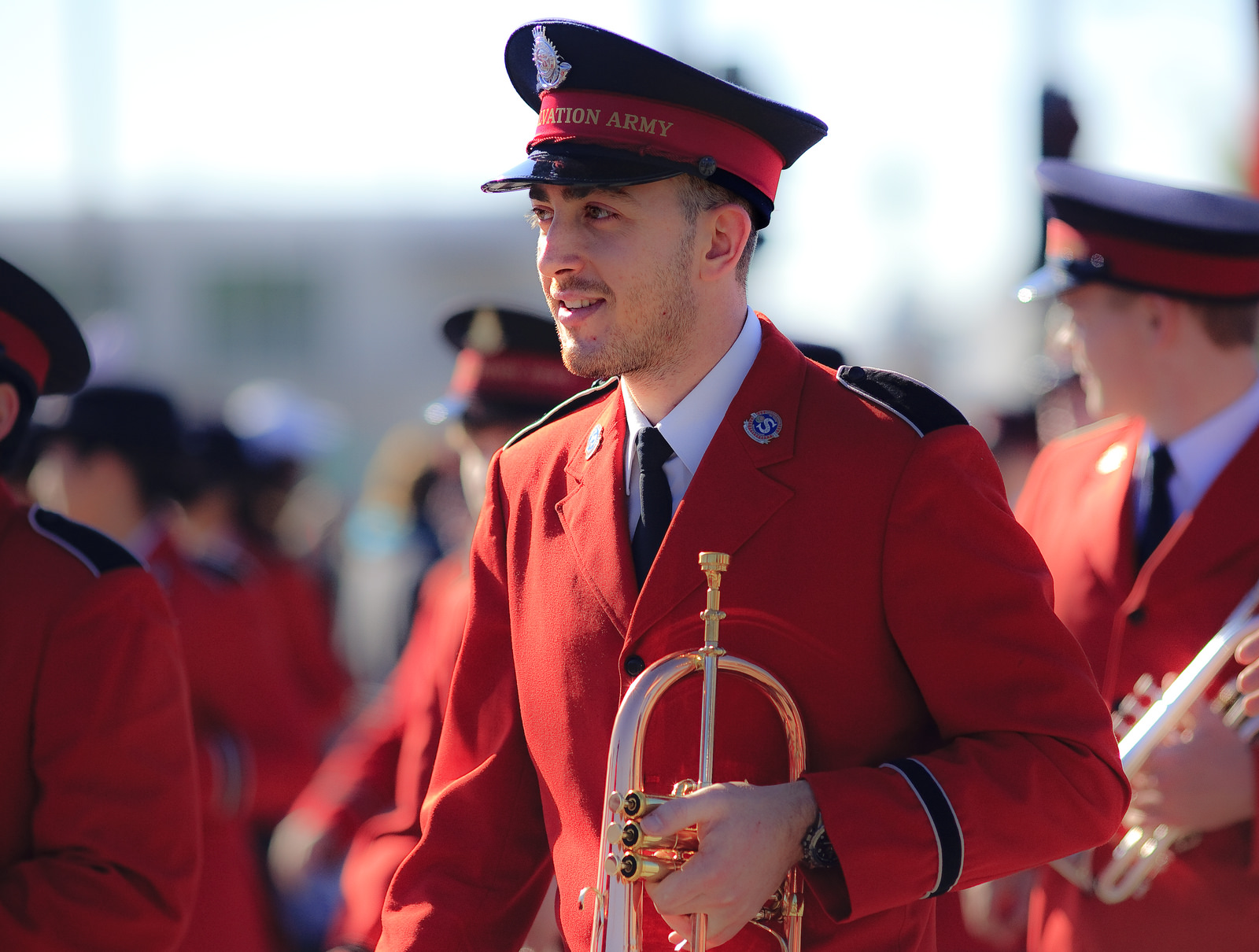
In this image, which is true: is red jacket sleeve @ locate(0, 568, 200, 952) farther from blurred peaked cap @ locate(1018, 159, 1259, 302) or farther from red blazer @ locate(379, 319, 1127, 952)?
blurred peaked cap @ locate(1018, 159, 1259, 302)

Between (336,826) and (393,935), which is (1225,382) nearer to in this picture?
(393,935)

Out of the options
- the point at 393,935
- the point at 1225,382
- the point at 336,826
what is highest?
the point at 1225,382

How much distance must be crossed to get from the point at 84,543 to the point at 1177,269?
2801 millimetres

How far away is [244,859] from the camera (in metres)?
5.38

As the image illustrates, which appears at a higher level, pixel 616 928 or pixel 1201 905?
pixel 616 928

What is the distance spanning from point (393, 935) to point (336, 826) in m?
1.99

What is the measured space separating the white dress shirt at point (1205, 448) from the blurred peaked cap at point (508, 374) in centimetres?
198

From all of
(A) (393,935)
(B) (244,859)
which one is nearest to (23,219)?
(B) (244,859)

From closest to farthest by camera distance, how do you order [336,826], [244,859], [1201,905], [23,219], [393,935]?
[393,935]
[1201,905]
[336,826]
[244,859]
[23,219]

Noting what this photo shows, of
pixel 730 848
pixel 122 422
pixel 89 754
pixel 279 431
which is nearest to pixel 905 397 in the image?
pixel 730 848

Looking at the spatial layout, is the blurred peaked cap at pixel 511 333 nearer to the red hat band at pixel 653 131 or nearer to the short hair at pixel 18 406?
the short hair at pixel 18 406

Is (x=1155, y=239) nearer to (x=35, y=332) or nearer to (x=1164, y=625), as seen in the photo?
(x=1164, y=625)

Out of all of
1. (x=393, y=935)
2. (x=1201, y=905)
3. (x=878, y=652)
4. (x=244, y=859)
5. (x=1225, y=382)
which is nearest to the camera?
(x=878, y=652)

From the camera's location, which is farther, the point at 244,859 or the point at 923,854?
the point at 244,859
